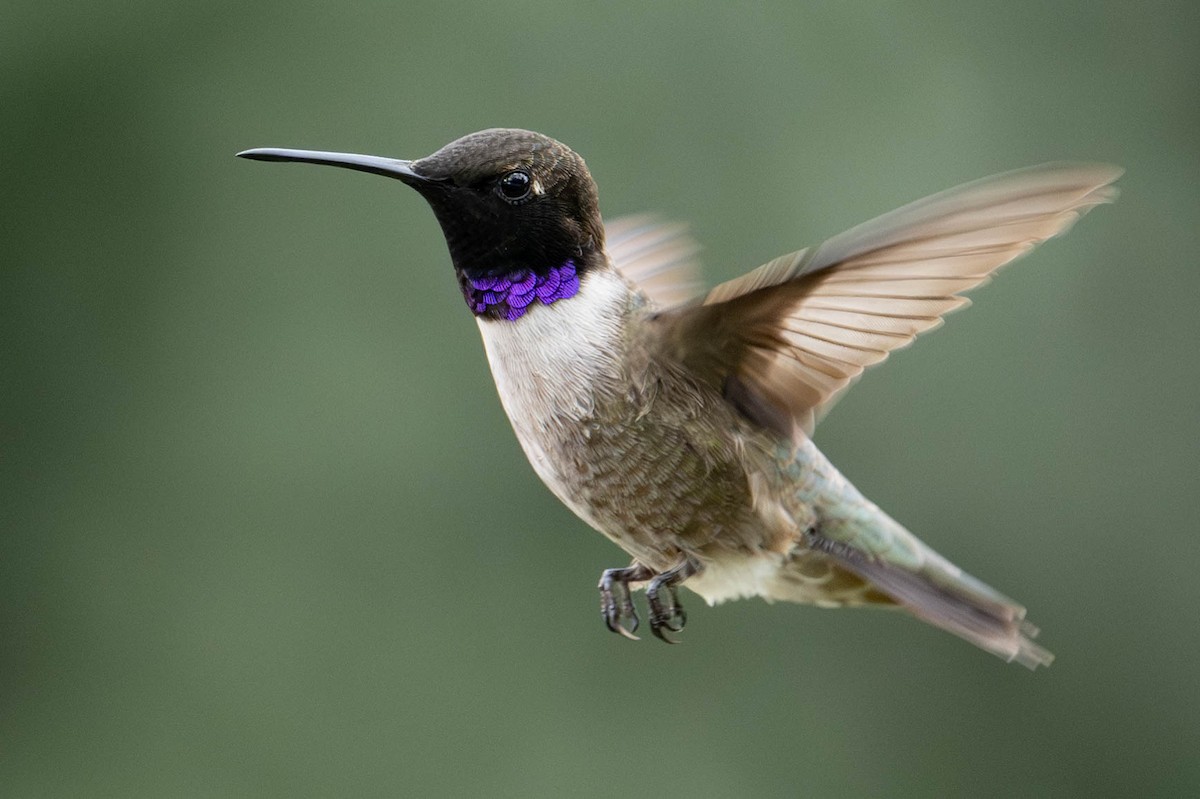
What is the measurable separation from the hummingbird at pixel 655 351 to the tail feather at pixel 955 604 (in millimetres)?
97

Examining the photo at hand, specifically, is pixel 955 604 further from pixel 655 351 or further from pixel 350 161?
pixel 350 161

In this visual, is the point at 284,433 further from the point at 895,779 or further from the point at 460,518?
the point at 895,779

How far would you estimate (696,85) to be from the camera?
425 centimetres

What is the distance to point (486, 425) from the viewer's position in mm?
4176

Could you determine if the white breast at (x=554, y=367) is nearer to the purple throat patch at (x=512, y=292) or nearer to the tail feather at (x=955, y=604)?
the purple throat patch at (x=512, y=292)

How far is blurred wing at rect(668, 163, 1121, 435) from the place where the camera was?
1.43 meters

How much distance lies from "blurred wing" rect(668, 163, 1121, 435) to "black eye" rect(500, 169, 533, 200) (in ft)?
0.79

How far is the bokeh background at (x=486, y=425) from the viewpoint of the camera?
4.20 meters

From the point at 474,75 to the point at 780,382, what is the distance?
268 centimetres

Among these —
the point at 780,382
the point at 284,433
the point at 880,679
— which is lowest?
the point at 880,679

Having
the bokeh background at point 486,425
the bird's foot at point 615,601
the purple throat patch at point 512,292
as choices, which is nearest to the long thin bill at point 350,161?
the purple throat patch at point 512,292

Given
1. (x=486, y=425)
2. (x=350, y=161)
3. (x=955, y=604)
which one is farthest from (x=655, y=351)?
(x=486, y=425)

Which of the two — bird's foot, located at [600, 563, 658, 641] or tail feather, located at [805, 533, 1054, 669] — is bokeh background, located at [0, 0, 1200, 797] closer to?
tail feather, located at [805, 533, 1054, 669]

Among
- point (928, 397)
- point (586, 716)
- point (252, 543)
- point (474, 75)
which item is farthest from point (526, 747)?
point (474, 75)
